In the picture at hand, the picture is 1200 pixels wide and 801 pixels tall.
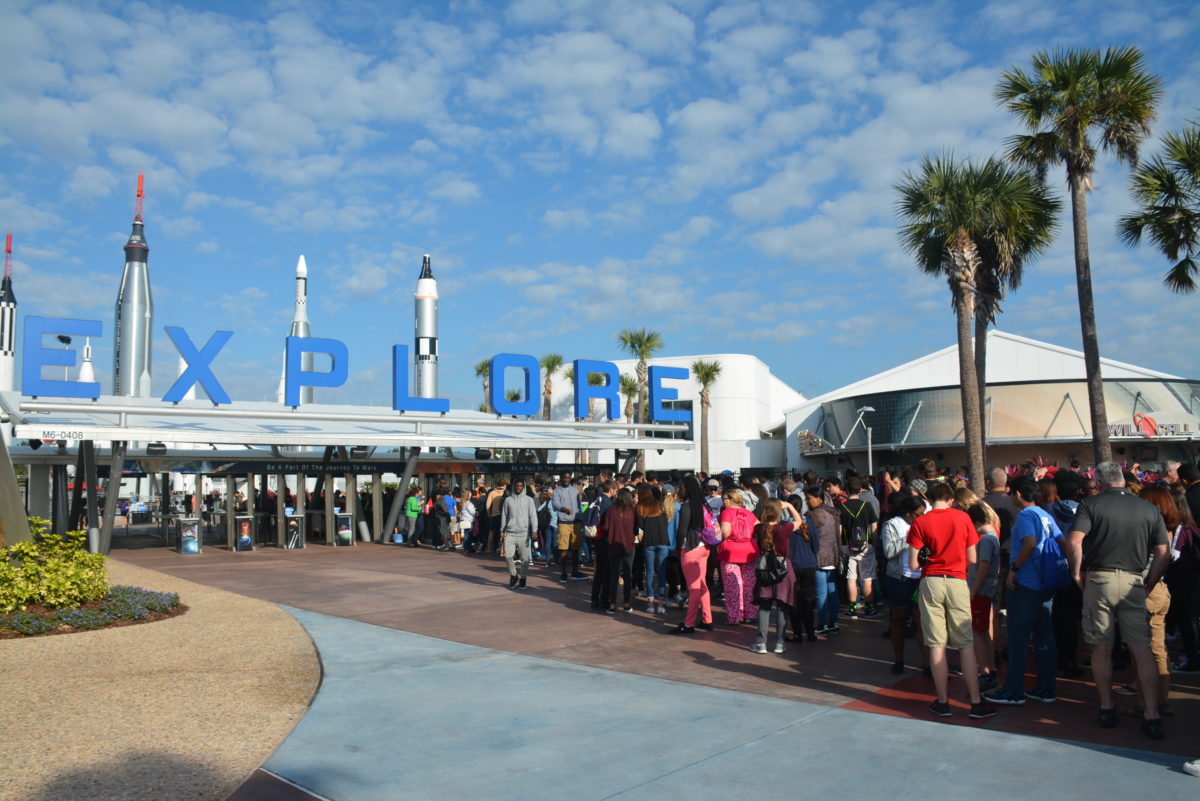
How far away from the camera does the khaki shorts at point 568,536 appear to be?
14852 mm

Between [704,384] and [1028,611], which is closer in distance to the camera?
[1028,611]

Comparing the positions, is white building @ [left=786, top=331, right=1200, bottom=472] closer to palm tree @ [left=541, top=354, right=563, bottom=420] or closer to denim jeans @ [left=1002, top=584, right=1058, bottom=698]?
palm tree @ [left=541, top=354, right=563, bottom=420]

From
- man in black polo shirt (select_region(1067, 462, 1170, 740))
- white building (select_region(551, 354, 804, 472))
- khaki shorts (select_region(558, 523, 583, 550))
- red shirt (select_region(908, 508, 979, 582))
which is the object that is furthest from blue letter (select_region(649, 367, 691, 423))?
white building (select_region(551, 354, 804, 472))

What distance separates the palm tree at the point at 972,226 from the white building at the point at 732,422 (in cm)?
3290

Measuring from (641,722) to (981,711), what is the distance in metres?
2.47

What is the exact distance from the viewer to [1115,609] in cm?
587

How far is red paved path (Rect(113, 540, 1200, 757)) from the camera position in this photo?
6.41 meters

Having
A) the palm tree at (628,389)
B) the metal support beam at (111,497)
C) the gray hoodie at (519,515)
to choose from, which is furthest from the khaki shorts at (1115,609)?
the palm tree at (628,389)

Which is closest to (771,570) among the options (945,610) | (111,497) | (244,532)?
(945,610)

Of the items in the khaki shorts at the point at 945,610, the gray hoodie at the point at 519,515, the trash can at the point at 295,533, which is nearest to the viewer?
the khaki shorts at the point at 945,610

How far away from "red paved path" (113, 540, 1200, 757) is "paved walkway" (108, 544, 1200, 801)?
4 centimetres

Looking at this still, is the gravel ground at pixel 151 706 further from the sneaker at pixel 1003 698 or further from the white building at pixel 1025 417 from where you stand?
the white building at pixel 1025 417

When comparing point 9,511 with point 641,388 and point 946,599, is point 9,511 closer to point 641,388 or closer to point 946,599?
point 946,599

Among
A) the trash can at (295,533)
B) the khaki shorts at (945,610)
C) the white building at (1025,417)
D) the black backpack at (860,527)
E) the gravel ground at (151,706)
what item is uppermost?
the white building at (1025,417)
